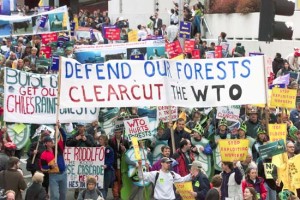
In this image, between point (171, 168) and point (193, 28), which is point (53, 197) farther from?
point (193, 28)

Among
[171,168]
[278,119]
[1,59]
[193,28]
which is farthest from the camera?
[193,28]

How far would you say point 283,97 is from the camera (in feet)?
64.4

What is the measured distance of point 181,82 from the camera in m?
16.8

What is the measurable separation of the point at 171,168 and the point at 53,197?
6.50 feet

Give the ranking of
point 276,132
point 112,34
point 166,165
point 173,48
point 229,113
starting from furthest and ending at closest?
point 112,34 < point 173,48 < point 229,113 < point 276,132 < point 166,165

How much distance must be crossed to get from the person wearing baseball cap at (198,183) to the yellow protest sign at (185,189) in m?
0.08

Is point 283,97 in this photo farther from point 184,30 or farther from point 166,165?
point 184,30

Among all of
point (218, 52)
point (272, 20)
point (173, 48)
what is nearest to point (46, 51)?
point (173, 48)

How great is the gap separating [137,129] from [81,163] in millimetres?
1112

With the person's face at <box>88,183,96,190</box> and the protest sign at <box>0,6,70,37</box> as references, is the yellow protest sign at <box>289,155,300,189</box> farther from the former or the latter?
the protest sign at <box>0,6,70,37</box>

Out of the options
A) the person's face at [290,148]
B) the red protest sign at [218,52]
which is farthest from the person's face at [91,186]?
the red protest sign at [218,52]

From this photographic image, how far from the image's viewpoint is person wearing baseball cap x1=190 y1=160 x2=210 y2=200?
15656mm

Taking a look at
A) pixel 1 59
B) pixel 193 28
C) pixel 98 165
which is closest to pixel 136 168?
pixel 98 165

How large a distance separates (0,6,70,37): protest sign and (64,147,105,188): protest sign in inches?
500
